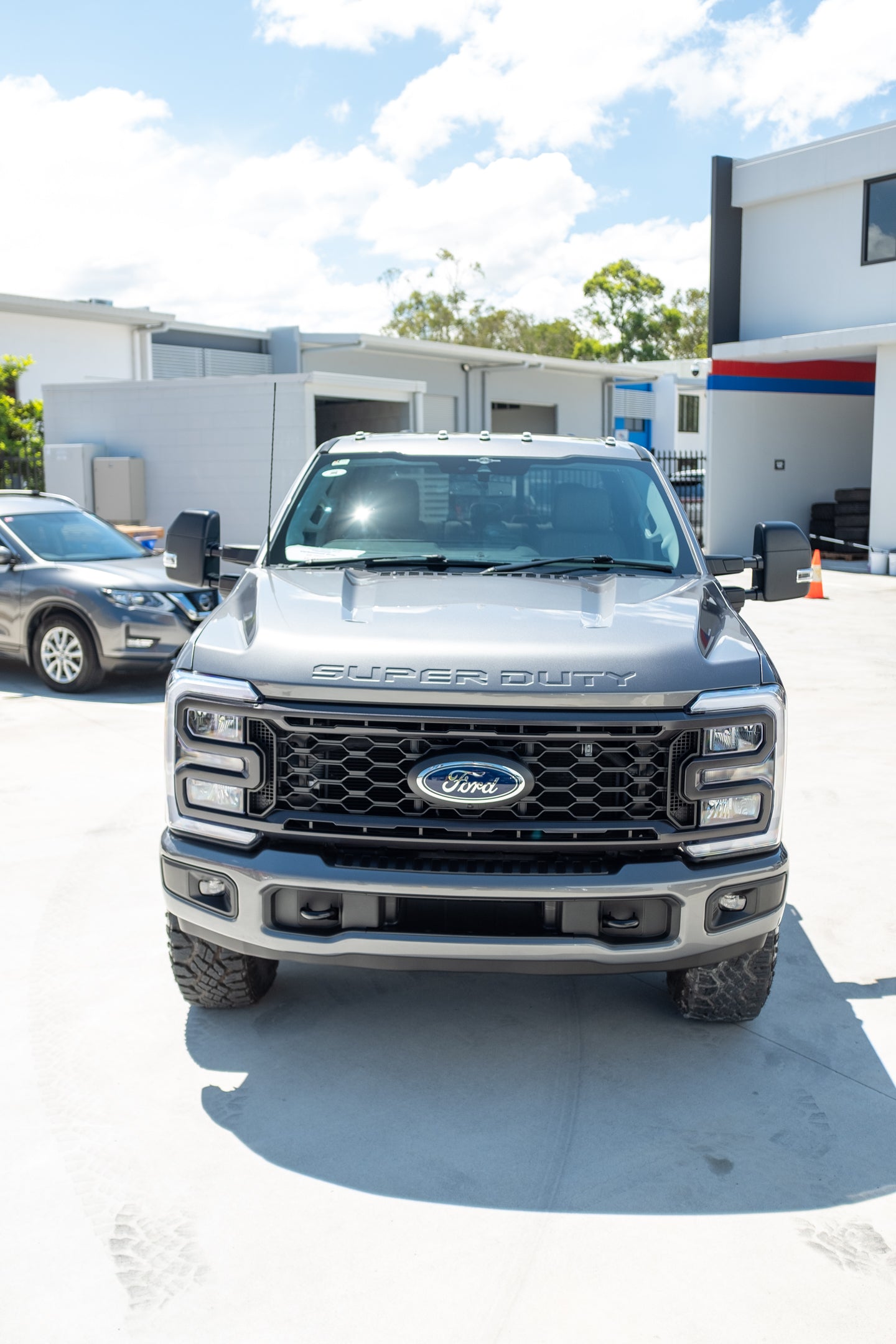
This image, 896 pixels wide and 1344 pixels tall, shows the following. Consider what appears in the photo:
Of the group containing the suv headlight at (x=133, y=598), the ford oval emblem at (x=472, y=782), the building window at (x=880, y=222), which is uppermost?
the building window at (x=880, y=222)

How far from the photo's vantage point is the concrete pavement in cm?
262

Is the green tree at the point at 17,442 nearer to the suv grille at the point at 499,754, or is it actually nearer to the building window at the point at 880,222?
the building window at the point at 880,222

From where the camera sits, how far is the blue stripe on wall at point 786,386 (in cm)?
2300

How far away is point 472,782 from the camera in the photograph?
3.26 metres

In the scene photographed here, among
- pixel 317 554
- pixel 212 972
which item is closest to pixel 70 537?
pixel 317 554

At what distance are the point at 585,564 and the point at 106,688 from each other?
21.7ft

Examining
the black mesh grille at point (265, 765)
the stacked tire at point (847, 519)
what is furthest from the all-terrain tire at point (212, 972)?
the stacked tire at point (847, 519)

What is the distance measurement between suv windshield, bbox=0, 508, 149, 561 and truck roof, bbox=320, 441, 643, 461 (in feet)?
18.6

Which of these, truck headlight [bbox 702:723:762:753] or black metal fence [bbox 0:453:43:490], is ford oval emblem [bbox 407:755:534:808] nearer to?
truck headlight [bbox 702:723:762:753]

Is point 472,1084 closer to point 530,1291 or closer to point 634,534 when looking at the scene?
point 530,1291

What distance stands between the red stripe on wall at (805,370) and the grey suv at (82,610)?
15327 millimetres

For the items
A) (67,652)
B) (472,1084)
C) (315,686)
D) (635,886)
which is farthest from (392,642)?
(67,652)

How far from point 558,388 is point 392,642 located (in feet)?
103

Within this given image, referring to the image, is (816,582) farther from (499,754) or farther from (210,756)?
(210,756)
